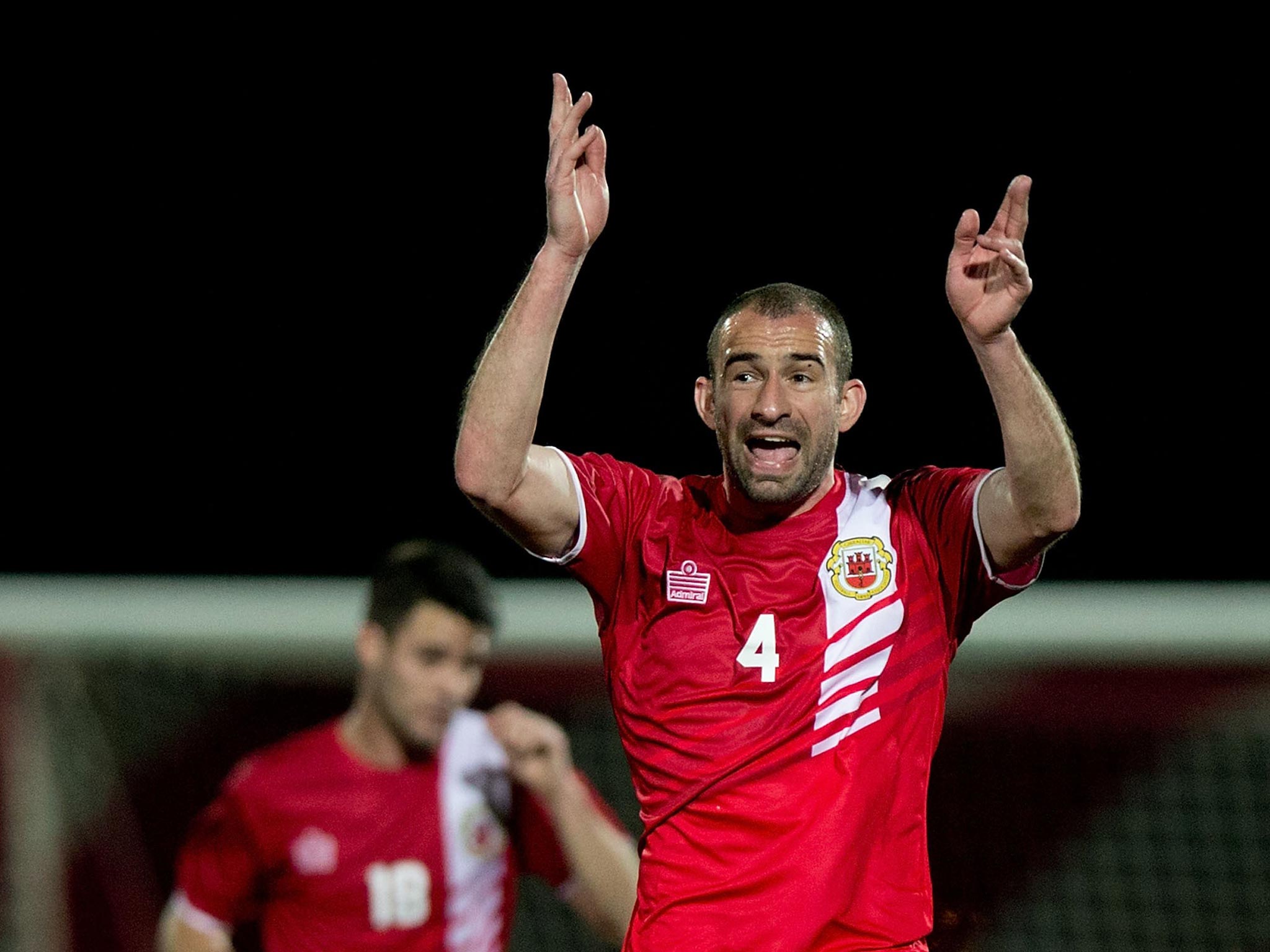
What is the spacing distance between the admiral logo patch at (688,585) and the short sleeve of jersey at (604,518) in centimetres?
12

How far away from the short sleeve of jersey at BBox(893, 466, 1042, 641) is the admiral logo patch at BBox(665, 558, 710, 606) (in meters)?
0.43

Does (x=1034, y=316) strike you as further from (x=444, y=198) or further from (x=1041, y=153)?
(x=444, y=198)

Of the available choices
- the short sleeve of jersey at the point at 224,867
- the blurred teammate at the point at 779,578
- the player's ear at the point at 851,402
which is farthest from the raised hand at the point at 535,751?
the player's ear at the point at 851,402

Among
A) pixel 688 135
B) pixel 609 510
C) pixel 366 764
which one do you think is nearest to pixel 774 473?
pixel 609 510

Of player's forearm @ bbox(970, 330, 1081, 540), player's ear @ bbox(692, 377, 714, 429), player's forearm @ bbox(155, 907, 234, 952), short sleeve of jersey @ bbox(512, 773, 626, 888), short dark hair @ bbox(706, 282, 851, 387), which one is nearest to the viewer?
player's forearm @ bbox(970, 330, 1081, 540)

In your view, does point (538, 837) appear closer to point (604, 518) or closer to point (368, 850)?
point (368, 850)

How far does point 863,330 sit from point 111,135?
3850 millimetres

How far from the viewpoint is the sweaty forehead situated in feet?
9.55

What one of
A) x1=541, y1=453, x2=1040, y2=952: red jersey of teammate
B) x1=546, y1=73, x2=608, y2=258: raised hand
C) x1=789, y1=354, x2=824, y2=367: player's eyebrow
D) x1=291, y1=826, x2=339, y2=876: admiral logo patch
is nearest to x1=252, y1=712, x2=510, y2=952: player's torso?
x1=291, y1=826, x2=339, y2=876: admiral logo patch

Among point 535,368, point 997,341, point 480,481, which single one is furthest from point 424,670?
point 997,341

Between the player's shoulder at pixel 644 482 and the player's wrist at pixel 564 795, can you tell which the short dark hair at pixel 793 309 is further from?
the player's wrist at pixel 564 795

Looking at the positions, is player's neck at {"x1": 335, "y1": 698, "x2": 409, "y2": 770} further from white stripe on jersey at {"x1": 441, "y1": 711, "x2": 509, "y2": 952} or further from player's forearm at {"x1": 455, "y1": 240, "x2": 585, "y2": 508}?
player's forearm at {"x1": 455, "y1": 240, "x2": 585, "y2": 508}

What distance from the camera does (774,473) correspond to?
2859mm

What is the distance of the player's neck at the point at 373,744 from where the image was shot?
448cm
